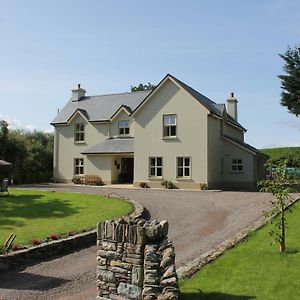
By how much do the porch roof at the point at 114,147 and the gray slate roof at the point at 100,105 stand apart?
260cm

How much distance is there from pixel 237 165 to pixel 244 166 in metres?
0.81

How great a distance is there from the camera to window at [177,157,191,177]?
116ft

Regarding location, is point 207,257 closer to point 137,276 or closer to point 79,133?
point 137,276

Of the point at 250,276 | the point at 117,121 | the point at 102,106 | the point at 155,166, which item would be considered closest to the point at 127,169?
the point at 117,121

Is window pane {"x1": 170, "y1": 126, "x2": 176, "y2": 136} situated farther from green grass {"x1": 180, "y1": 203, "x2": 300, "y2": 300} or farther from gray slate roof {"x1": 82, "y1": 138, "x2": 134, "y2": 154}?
green grass {"x1": 180, "y1": 203, "x2": 300, "y2": 300}

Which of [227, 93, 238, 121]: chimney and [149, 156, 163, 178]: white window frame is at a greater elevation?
[227, 93, 238, 121]: chimney

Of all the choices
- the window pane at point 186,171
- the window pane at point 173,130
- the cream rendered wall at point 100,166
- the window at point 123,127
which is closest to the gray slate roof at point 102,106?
the window at point 123,127

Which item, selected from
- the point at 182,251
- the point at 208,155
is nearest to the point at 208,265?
the point at 182,251

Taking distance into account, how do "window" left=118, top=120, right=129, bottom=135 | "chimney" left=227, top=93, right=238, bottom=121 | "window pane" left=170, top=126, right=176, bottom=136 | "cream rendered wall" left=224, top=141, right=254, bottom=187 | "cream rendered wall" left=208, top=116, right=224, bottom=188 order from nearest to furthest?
"cream rendered wall" left=208, top=116, right=224, bottom=188 < "window pane" left=170, top=126, right=176, bottom=136 < "cream rendered wall" left=224, top=141, right=254, bottom=187 < "window" left=118, top=120, right=129, bottom=135 < "chimney" left=227, top=93, right=238, bottom=121

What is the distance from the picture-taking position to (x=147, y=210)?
2117cm

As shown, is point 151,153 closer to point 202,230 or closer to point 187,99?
point 187,99

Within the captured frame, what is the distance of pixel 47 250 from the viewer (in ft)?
43.8

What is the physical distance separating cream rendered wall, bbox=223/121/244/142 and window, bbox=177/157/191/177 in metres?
6.72

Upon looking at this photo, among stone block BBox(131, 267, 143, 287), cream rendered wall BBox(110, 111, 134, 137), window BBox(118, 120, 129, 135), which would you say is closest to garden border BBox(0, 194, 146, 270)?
stone block BBox(131, 267, 143, 287)
